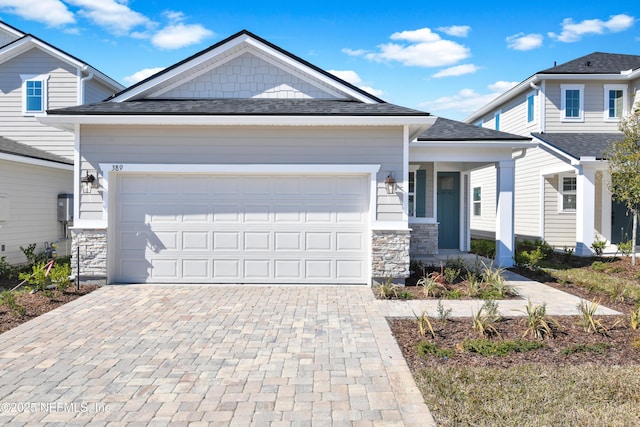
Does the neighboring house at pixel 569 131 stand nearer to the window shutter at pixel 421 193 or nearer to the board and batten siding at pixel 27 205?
the window shutter at pixel 421 193

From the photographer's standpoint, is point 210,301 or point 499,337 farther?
point 210,301

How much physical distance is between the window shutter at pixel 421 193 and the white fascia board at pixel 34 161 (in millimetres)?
10175

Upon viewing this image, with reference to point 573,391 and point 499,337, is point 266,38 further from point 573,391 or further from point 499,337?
point 573,391

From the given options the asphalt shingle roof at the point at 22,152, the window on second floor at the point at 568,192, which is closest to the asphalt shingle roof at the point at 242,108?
the asphalt shingle roof at the point at 22,152

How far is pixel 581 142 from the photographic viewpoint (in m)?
14.8

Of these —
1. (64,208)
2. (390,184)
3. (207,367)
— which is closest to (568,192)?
(390,184)

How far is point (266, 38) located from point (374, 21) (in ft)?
21.4

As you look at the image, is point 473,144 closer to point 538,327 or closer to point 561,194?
point 561,194

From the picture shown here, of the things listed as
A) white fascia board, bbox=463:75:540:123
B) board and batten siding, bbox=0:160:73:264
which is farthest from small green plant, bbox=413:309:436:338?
white fascia board, bbox=463:75:540:123

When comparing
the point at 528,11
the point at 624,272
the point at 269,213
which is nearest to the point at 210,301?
the point at 269,213

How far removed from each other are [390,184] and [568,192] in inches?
402

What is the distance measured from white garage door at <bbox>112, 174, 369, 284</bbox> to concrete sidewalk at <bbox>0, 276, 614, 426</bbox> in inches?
54.0

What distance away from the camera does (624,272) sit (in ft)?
35.1

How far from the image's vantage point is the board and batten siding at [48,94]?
13.4 metres
